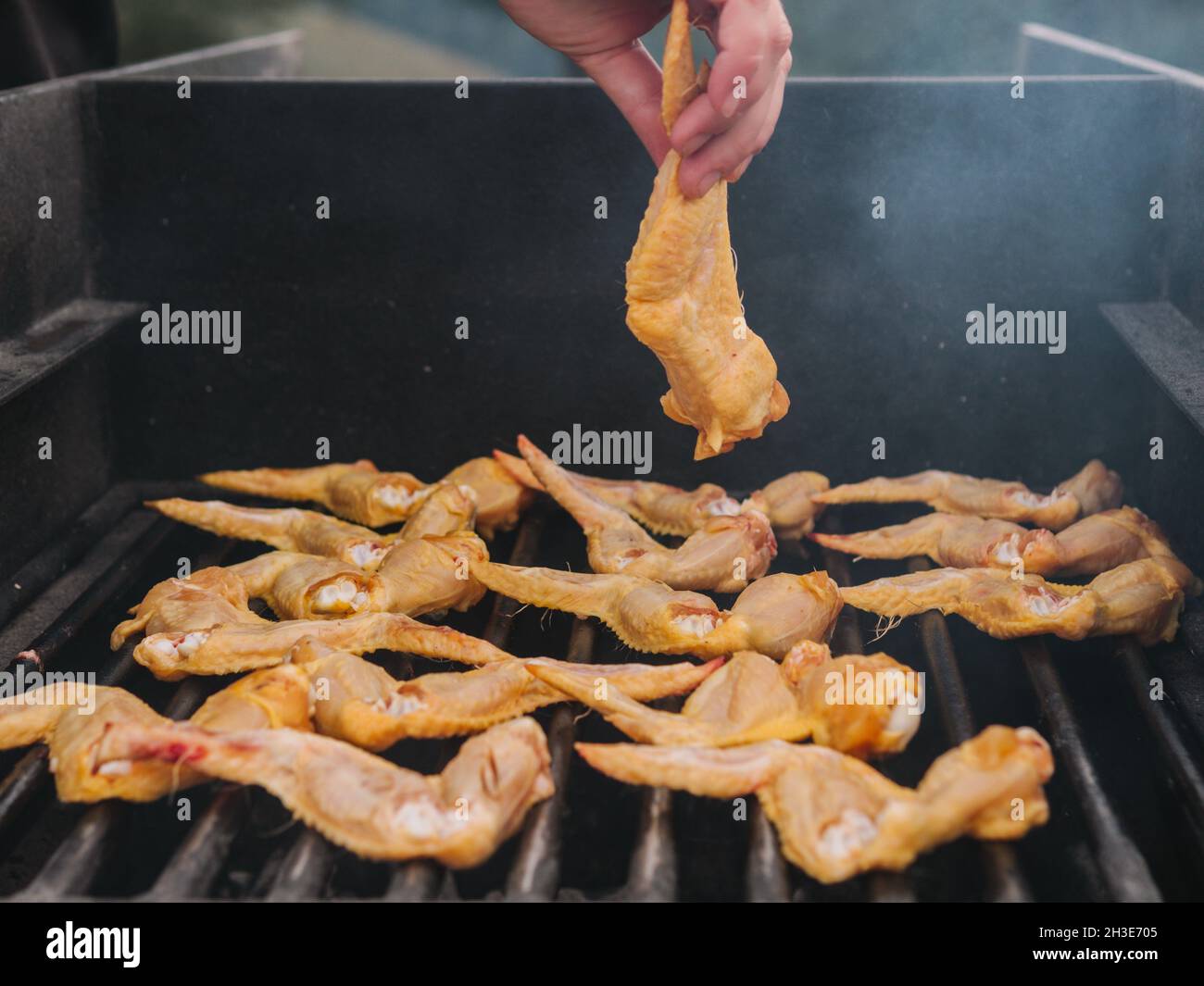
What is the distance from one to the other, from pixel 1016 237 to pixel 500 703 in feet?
7.81

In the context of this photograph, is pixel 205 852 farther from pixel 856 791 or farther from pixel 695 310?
pixel 695 310

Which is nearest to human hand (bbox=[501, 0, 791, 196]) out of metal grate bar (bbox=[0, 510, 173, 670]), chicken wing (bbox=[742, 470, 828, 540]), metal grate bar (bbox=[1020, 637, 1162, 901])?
chicken wing (bbox=[742, 470, 828, 540])

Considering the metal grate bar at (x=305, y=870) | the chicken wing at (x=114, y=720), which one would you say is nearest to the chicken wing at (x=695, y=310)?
the chicken wing at (x=114, y=720)

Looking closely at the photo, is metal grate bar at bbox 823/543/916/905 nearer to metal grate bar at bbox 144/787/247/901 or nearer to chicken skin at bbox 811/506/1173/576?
chicken skin at bbox 811/506/1173/576

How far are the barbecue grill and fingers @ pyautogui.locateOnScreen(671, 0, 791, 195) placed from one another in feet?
4.03

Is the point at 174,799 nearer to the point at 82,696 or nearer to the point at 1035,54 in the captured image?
the point at 82,696

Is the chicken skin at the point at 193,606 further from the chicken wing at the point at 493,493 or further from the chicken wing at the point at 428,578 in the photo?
the chicken wing at the point at 493,493

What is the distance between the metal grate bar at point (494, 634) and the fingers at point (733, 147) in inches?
50.6

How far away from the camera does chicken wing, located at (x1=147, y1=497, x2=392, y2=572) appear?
3730mm

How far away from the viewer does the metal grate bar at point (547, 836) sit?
2279 mm

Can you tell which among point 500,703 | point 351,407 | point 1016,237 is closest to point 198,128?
point 351,407

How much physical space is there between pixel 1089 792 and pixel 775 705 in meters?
0.68

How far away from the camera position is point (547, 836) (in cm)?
242
